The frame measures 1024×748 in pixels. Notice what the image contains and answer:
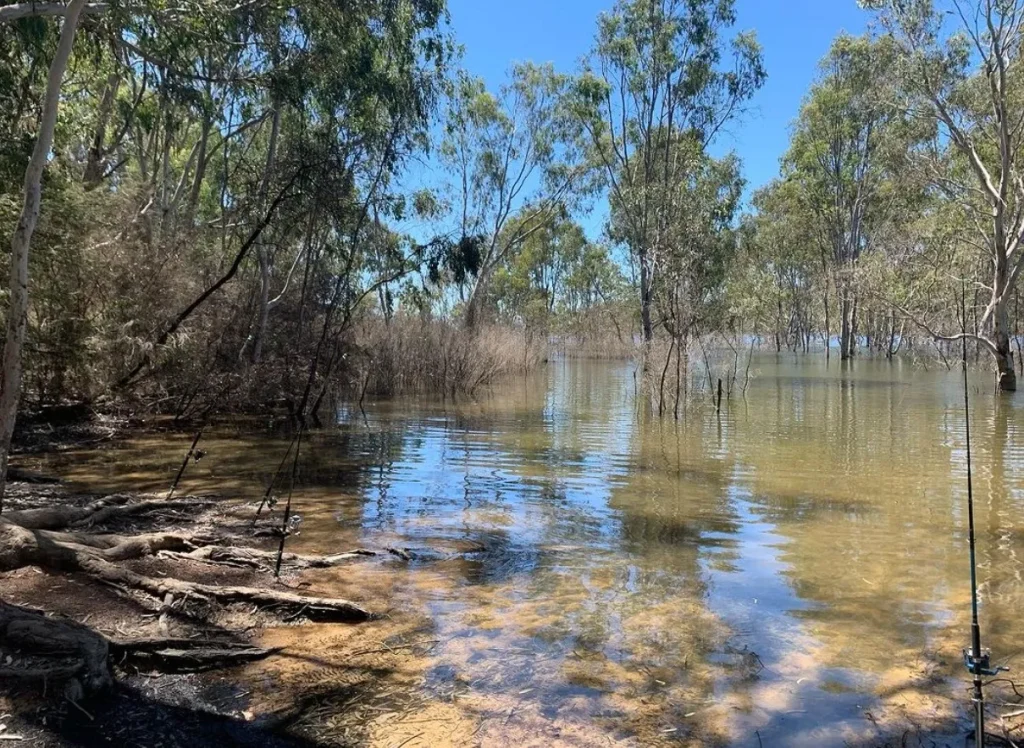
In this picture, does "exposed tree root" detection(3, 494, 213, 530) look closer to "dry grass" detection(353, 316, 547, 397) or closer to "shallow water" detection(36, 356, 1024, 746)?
"shallow water" detection(36, 356, 1024, 746)

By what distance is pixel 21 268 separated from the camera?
512cm

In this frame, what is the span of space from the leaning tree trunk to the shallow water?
2668 millimetres

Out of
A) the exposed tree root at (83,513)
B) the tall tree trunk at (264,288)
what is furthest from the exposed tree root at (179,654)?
the tall tree trunk at (264,288)

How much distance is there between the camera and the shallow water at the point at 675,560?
3.86 m

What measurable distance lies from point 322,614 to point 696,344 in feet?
52.7

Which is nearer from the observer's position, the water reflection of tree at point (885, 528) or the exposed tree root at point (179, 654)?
the exposed tree root at point (179, 654)

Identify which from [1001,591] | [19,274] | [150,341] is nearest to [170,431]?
[150,341]

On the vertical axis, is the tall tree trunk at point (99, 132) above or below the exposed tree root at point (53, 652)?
above

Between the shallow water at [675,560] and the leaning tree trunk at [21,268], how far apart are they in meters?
2.67

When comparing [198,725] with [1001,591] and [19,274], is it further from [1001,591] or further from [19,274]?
[1001,591]

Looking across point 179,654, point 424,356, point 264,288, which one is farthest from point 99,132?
point 179,654

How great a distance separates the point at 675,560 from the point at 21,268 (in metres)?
5.56

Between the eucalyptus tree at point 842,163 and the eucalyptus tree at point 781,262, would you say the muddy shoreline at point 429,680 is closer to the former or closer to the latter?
the eucalyptus tree at point 842,163

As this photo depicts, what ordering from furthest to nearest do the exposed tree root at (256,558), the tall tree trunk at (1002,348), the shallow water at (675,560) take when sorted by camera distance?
1. the tall tree trunk at (1002,348)
2. the exposed tree root at (256,558)
3. the shallow water at (675,560)
